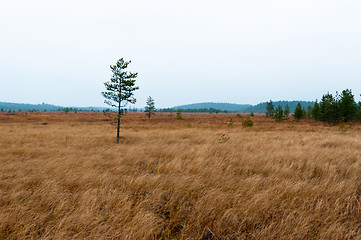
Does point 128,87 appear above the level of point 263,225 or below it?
above

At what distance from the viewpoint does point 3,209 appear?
2.76 meters

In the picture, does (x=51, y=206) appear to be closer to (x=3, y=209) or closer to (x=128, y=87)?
(x=3, y=209)

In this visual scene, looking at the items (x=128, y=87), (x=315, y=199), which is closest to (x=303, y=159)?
(x=315, y=199)

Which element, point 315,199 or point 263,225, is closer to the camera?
point 263,225

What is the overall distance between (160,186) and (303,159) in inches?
197

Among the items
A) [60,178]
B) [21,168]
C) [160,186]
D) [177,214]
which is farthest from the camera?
[21,168]

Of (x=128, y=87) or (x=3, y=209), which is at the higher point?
(x=128, y=87)

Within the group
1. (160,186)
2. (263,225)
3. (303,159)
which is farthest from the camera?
(303,159)

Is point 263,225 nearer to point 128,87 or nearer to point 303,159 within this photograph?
point 303,159

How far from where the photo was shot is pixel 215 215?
107 inches

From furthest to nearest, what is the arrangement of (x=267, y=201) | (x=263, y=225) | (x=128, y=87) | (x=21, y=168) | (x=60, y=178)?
1. (x=128, y=87)
2. (x=21, y=168)
3. (x=60, y=178)
4. (x=267, y=201)
5. (x=263, y=225)

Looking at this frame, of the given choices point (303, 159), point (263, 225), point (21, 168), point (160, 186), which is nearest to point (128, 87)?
point (21, 168)

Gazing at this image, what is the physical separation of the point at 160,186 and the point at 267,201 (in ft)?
6.69

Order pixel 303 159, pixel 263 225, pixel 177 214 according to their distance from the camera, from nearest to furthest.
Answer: pixel 263 225 → pixel 177 214 → pixel 303 159
